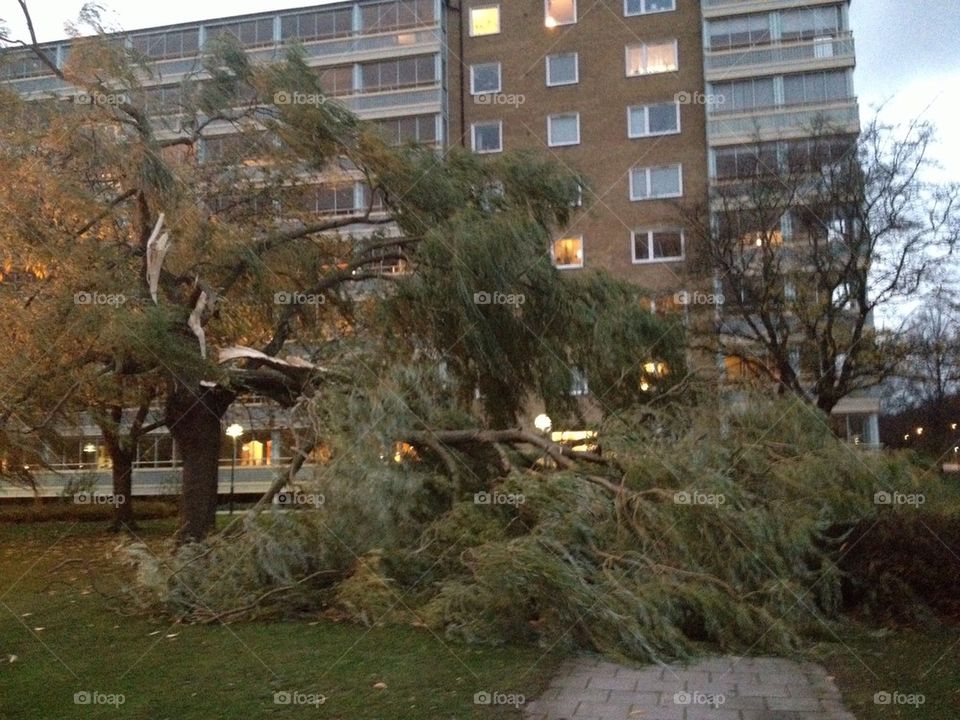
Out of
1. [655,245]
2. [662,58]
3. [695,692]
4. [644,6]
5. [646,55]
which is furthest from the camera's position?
[644,6]

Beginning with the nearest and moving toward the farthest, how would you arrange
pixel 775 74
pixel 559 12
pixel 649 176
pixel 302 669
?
pixel 302 669, pixel 775 74, pixel 649 176, pixel 559 12

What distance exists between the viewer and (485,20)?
1571 inches

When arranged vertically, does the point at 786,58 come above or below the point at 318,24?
below

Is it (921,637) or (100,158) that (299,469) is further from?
(921,637)

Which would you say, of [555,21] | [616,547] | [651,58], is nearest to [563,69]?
[555,21]

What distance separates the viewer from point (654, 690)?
7414 mm

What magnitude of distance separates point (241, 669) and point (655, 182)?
106 ft

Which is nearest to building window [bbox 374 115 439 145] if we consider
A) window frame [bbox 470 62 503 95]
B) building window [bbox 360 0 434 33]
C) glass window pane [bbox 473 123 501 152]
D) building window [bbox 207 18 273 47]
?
glass window pane [bbox 473 123 501 152]

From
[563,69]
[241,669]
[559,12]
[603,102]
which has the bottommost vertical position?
[241,669]

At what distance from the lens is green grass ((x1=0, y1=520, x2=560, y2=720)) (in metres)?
6.79

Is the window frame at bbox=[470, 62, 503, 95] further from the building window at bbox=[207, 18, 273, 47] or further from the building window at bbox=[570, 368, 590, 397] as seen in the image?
the building window at bbox=[570, 368, 590, 397]

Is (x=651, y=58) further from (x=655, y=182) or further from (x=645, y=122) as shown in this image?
(x=655, y=182)

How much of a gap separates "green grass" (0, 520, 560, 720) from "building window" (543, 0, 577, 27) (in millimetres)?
33949

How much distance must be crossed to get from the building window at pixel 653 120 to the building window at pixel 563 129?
2259 mm
